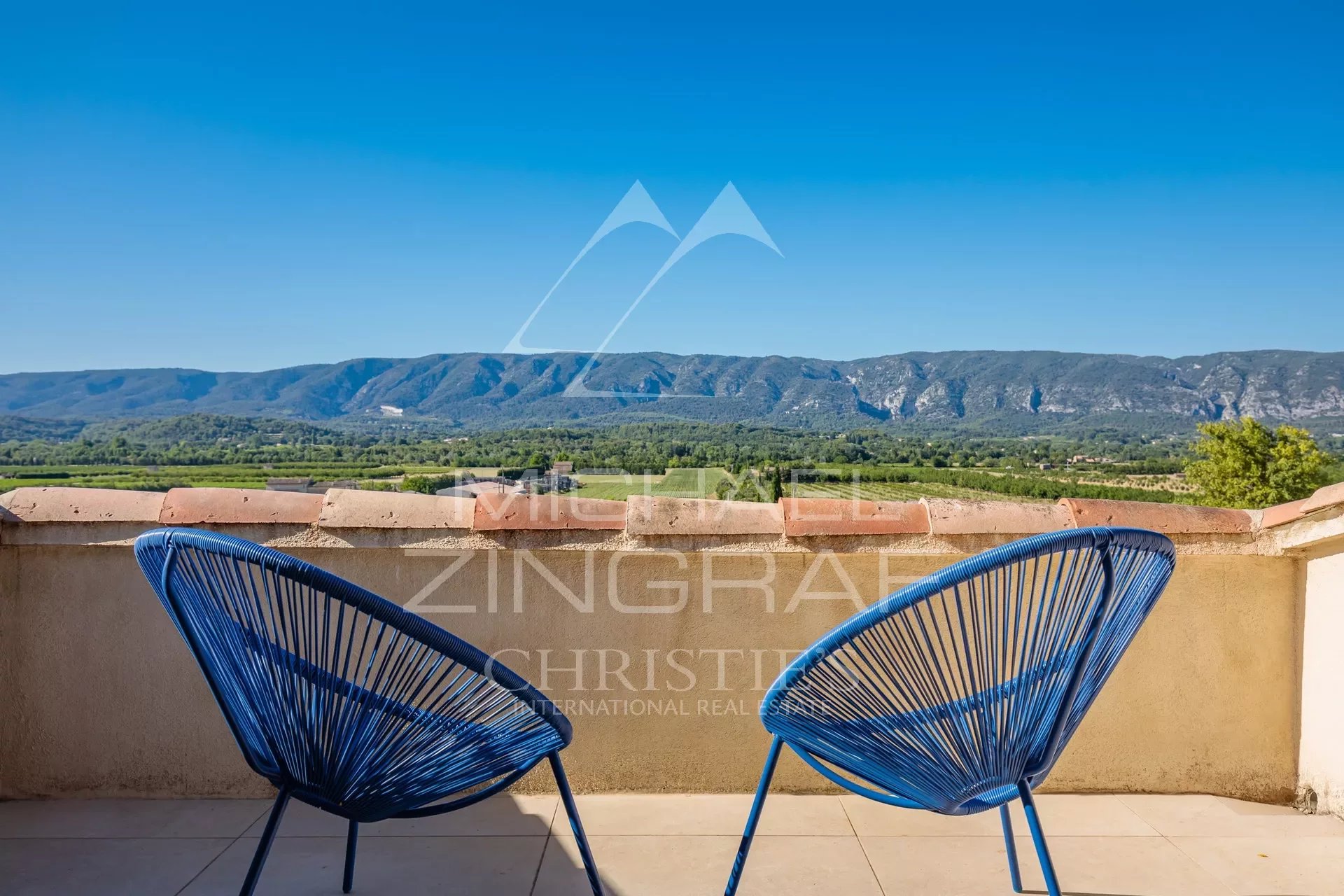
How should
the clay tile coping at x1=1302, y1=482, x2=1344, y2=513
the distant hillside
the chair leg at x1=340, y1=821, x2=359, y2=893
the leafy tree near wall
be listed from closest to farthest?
the chair leg at x1=340, y1=821, x2=359, y2=893 < the clay tile coping at x1=1302, y1=482, x2=1344, y2=513 < the leafy tree near wall < the distant hillside

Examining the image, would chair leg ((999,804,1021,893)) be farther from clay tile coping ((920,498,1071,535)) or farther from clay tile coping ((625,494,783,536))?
clay tile coping ((625,494,783,536))

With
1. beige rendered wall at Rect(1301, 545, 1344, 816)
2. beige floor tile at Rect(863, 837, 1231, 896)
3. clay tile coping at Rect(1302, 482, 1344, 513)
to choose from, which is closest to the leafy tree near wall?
beige rendered wall at Rect(1301, 545, 1344, 816)

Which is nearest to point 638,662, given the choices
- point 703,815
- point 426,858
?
point 703,815

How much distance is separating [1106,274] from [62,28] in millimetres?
67204

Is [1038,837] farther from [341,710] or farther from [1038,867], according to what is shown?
[341,710]

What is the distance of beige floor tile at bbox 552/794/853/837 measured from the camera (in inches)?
80.9

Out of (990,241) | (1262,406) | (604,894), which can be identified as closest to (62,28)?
(604,894)

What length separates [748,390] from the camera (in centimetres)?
3178

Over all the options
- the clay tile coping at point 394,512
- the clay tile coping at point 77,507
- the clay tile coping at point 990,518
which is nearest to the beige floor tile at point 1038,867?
the clay tile coping at point 990,518

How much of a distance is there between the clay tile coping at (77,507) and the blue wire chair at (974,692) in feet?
5.51

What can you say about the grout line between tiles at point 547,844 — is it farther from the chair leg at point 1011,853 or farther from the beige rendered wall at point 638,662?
the chair leg at point 1011,853

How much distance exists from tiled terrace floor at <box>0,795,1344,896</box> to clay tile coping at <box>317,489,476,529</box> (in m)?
0.73

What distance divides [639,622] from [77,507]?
4.76ft

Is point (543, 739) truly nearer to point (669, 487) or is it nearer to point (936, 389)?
point (669, 487)
